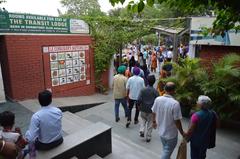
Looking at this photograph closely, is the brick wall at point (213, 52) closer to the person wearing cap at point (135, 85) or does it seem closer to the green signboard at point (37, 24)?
the person wearing cap at point (135, 85)

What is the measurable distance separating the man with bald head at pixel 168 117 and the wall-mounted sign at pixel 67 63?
542cm

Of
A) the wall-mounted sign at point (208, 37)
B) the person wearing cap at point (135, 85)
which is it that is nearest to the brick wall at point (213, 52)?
the wall-mounted sign at point (208, 37)

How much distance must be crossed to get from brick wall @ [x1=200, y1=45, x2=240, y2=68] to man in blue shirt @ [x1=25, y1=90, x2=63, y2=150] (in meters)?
6.54

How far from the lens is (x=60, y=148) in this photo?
12.4 ft

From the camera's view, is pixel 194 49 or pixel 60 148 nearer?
pixel 60 148

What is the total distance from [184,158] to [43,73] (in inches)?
229

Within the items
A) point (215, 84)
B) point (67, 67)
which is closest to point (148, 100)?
point (215, 84)

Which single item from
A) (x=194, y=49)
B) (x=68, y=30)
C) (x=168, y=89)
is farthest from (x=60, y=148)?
(x=194, y=49)

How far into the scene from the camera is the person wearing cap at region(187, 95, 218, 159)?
3881 mm

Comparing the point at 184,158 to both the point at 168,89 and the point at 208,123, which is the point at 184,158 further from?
the point at 168,89

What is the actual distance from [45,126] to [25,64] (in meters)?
4.62

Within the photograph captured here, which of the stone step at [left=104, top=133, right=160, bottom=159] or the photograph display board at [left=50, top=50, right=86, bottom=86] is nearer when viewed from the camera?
the stone step at [left=104, top=133, right=160, bottom=159]

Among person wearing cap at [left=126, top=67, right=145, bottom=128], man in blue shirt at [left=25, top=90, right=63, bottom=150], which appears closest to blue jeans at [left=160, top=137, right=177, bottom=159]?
man in blue shirt at [left=25, top=90, right=63, bottom=150]

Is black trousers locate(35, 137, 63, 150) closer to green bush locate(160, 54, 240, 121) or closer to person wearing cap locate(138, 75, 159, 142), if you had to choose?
person wearing cap locate(138, 75, 159, 142)
